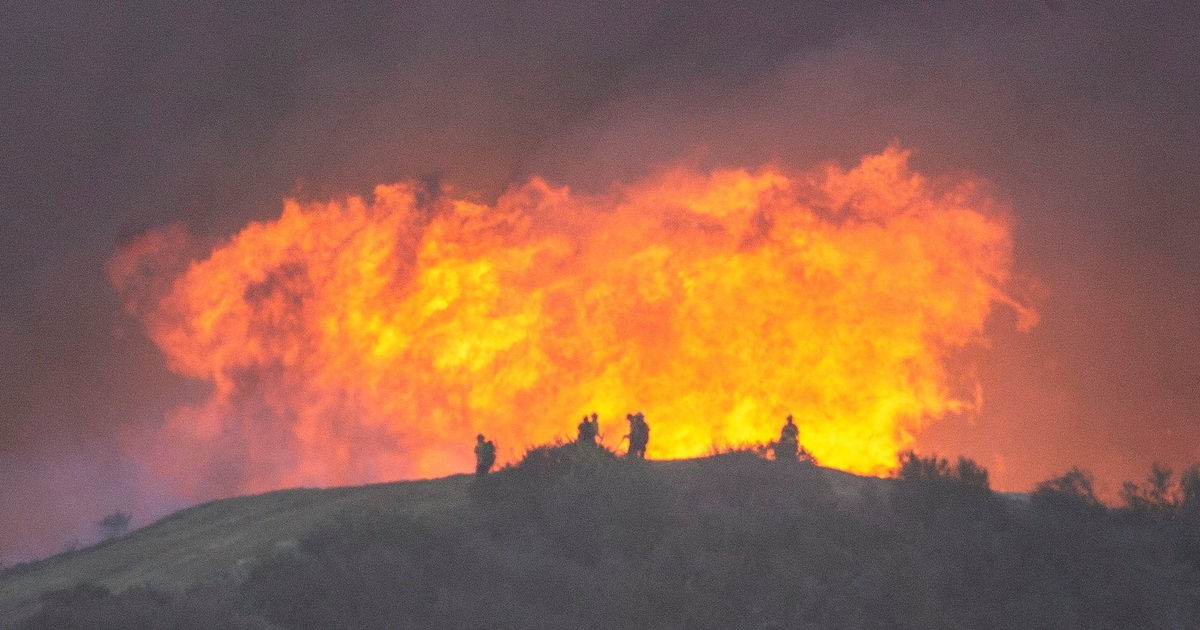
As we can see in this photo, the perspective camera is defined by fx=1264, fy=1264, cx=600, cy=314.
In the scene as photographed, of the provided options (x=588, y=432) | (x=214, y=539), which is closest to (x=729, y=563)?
(x=588, y=432)

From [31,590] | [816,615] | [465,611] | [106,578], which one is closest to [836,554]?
[816,615]

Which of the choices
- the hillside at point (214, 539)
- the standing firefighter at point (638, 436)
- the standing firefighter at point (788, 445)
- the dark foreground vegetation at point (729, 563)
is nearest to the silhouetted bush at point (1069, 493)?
the dark foreground vegetation at point (729, 563)

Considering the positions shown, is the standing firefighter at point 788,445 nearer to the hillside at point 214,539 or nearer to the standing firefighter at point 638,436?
the standing firefighter at point 638,436

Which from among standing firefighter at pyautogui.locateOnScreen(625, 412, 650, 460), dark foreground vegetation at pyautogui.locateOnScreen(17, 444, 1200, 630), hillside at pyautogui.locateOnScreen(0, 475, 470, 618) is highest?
standing firefighter at pyautogui.locateOnScreen(625, 412, 650, 460)

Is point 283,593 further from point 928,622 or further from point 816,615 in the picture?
point 928,622

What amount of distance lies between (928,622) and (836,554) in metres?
3.88

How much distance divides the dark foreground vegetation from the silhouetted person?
96.7 inches

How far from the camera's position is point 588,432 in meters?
46.2

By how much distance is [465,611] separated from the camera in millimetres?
35125

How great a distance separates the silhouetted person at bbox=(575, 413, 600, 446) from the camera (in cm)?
4569

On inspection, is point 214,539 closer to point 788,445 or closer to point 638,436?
point 638,436

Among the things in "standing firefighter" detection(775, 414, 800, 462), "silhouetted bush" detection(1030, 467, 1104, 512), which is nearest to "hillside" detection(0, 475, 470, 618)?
"standing firefighter" detection(775, 414, 800, 462)

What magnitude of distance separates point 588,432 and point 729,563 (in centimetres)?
1011

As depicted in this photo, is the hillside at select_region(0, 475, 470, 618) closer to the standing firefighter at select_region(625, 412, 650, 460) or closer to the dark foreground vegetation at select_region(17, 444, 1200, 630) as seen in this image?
the dark foreground vegetation at select_region(17, 444, 1200, 630)
